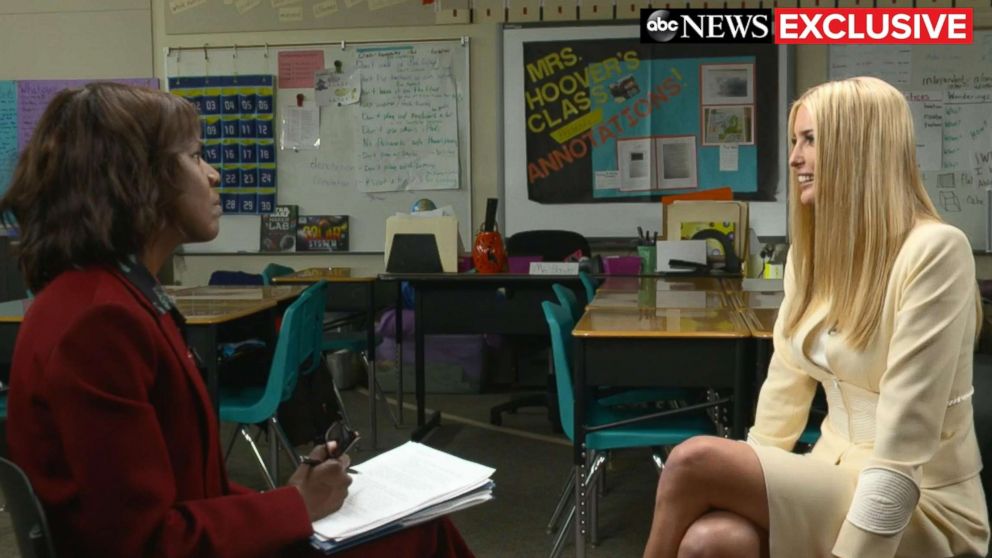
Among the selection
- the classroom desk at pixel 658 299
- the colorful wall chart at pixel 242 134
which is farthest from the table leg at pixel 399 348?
the colorful wall chart at pixel 242 134

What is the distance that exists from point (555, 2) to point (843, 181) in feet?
14.2

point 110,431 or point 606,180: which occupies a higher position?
point 606,180

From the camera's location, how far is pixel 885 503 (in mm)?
1491

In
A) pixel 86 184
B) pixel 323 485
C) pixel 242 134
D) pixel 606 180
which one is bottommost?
pixel 323 485

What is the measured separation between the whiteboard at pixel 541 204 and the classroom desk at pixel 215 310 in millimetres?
2055

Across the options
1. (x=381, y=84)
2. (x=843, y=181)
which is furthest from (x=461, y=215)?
(x=843, y=181)

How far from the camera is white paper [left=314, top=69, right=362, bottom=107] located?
5.88 m

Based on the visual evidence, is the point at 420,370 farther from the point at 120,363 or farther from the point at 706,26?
the point at 120,363

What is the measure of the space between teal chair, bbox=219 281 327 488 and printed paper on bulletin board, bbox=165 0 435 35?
9.30 feet

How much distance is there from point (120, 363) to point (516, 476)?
2939 millimetres

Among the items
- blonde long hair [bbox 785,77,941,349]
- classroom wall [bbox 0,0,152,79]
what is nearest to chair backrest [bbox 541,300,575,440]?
blonde long hair [bbox 785,77,941,349]

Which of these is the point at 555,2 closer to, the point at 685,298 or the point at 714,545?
the point at 685,298

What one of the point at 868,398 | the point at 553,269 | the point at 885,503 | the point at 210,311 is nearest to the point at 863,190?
the point at 868,398

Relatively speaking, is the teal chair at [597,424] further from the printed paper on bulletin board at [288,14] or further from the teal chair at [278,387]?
the printed paper on bulletin board at [288,14]
